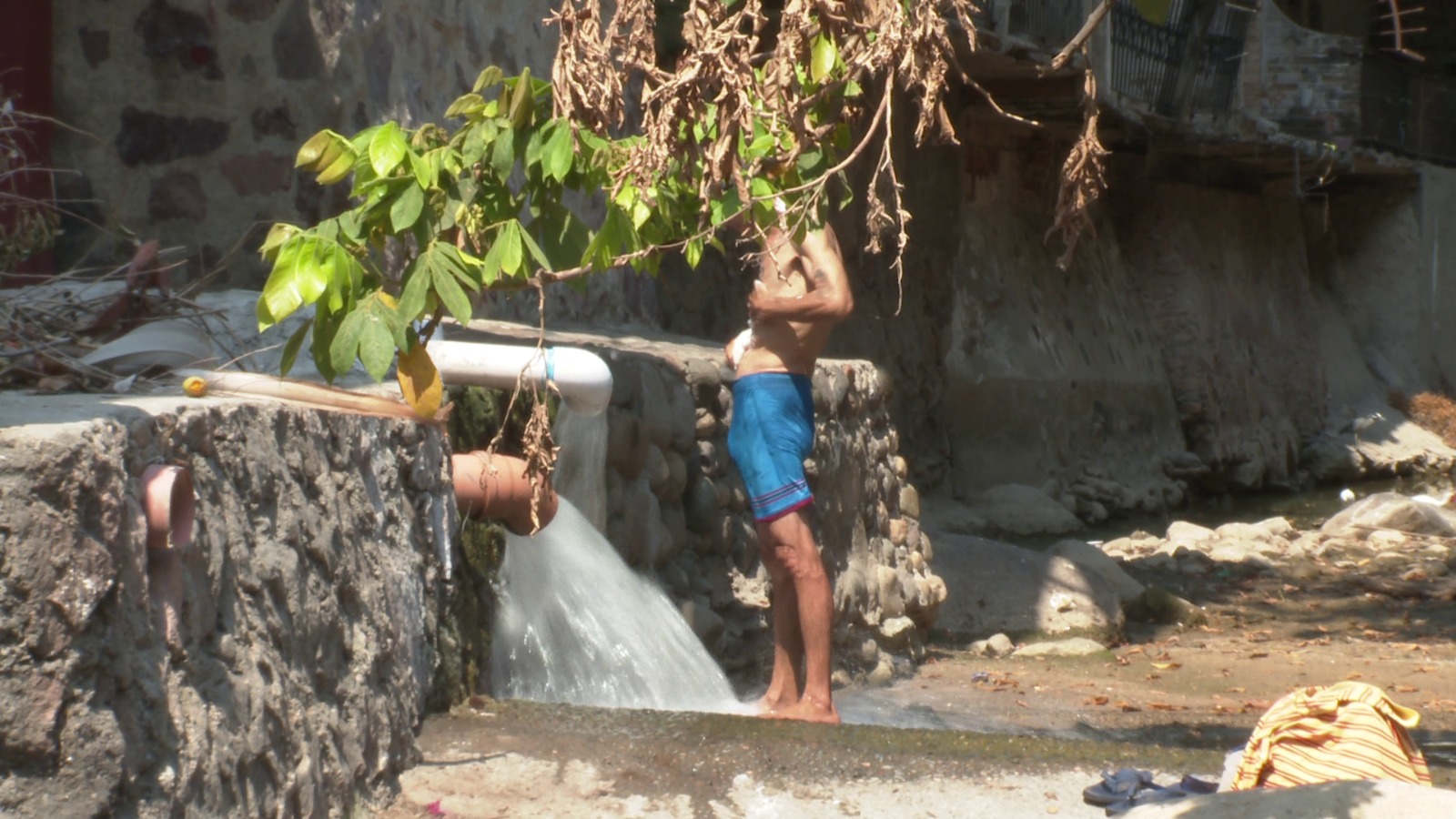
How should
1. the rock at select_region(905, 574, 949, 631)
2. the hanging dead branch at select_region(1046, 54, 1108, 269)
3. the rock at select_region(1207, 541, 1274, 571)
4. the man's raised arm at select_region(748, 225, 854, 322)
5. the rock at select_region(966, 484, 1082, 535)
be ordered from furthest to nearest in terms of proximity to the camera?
the rock at select_region(966, 484, 1082, 535)
the rock at select_region(1207, 541, 1274, 571)
the rock at select_region(905, 574, 949, 631)
the man's raised arm at select_region(748, 225, 854, 322)
the hanging dead branch at select_region(1046, 54, 1108, 269)

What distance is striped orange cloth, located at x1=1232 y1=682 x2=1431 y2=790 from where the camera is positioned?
3088mm

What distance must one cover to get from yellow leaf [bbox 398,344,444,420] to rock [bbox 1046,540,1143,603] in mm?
4901

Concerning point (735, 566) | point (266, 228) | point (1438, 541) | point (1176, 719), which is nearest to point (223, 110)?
point (266, 228)

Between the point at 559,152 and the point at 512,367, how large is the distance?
860 mm

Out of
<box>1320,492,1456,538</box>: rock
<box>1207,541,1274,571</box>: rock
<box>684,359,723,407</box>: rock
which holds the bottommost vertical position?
<box>1207,541,1274,571</box>: rock

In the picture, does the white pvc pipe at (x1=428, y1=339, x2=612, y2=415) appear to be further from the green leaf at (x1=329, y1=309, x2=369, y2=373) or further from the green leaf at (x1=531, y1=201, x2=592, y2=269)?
the green leaf at (x1=329, y1=309, x2=369, y2=373)

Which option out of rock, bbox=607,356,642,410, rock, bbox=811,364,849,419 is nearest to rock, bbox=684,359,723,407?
rock, bbox=607,356,642,410

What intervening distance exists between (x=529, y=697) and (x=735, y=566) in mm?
1684

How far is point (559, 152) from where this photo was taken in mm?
3609

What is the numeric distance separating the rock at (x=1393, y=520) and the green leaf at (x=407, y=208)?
8.86m

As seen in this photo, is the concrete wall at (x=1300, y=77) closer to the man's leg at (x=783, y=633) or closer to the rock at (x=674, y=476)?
the rock at (x=674, y=476)

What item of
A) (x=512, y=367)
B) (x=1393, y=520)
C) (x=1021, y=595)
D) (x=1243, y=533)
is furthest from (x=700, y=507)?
(x=1393, y=520)

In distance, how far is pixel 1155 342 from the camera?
47.1 feet

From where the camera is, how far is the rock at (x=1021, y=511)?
1067cm
